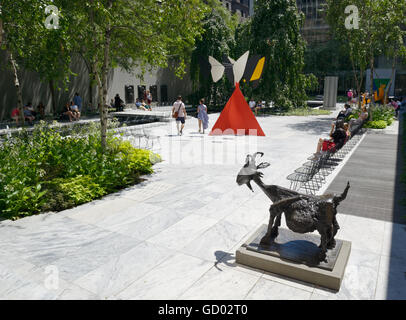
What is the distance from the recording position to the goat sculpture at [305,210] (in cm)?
452

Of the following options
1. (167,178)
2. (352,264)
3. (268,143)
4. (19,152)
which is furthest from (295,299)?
(268,143)

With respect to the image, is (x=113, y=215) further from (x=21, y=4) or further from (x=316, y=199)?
(x=21, y=4)

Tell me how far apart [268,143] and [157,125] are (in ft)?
22.6

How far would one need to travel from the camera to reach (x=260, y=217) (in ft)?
21.5

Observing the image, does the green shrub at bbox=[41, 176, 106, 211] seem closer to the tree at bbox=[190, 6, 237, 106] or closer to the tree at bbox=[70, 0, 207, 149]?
the tree at bbox=[70, 0, 207, 149]

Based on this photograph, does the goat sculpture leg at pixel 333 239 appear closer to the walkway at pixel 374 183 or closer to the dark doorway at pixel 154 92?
the walkway at pixel 374 183

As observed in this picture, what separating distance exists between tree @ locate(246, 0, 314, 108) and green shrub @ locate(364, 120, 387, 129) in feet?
28.0

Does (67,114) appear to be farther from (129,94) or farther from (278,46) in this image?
(278,46)

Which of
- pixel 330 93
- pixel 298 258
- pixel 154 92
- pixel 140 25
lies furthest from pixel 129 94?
pixel 298 258

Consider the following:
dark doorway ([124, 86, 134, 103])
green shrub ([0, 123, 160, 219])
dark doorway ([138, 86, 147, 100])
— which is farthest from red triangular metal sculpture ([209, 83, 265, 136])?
dark doorway ([138, 86, 147, 100])

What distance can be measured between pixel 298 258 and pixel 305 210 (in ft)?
2.19

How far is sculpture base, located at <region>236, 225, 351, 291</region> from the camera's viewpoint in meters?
4.34

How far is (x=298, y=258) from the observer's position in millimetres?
4629

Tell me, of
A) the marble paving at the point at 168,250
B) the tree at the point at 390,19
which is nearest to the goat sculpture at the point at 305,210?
the marble paving at the point at 168,250
